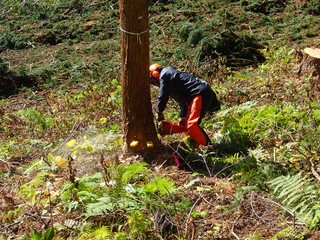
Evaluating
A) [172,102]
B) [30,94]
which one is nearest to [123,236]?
[172,102]

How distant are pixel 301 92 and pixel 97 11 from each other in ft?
33.7

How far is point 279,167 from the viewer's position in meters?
6.27

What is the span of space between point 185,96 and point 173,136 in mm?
665

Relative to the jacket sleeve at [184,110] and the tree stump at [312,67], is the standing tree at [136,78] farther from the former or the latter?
the tree stump at [312,67]

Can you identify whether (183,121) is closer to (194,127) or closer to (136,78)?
(194,127)

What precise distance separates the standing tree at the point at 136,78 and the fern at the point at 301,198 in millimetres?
2216

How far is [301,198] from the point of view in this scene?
5020 millimetres

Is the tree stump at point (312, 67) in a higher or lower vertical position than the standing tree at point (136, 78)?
lower

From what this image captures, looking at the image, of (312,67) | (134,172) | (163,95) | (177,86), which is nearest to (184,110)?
(177,86)

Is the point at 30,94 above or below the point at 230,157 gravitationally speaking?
below

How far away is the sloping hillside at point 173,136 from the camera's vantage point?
532cm

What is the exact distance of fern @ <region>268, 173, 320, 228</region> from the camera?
15.8 feet

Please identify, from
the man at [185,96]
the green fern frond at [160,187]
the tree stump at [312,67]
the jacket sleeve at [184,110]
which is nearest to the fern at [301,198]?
the green fern frond at [160,187]

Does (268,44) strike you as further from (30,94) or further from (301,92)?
(30,94)
